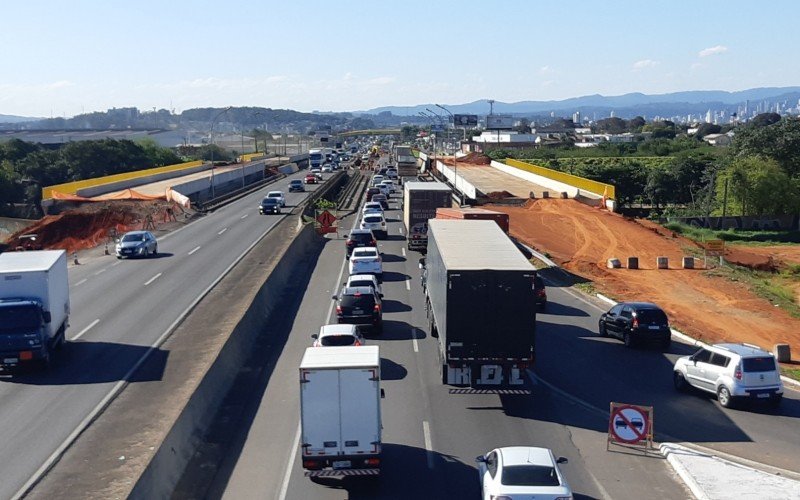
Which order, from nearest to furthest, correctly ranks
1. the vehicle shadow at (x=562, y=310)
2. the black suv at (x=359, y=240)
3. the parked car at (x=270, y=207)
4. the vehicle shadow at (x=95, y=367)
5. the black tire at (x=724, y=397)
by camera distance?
the black tire at (x=724, y=397)
the vehicle shadow at (x=95, y=367)
the vehicle shadow at (x=562, y=310)
the black suv at (x=359, y=240)
the parked car at (x=270, y=207)

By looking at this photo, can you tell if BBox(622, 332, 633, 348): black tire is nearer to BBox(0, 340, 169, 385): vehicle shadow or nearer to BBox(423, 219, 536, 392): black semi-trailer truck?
BBox(423, 219, 536, 392): black semi-trailer truck

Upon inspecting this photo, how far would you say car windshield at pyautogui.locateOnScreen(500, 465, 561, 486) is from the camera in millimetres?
13500

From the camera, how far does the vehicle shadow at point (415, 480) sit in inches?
599

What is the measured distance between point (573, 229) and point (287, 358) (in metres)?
37.6

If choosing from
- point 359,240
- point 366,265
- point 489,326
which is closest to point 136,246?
point 359,240

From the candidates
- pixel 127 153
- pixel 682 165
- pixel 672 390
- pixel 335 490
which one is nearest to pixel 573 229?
pixel 682 165

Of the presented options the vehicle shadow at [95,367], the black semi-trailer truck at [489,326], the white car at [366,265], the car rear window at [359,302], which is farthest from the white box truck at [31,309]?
the white car at [366,265]

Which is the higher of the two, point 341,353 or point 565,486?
point 341,353

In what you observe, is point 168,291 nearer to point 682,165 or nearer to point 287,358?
point 287,358

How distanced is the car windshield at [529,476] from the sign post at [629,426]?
14.3 ft

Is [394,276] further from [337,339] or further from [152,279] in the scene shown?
[337,339]

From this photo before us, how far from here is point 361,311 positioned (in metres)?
27.2

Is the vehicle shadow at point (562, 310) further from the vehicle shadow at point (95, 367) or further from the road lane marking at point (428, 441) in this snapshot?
the vehicle shadow at point (95, 367)

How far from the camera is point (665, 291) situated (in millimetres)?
38375
